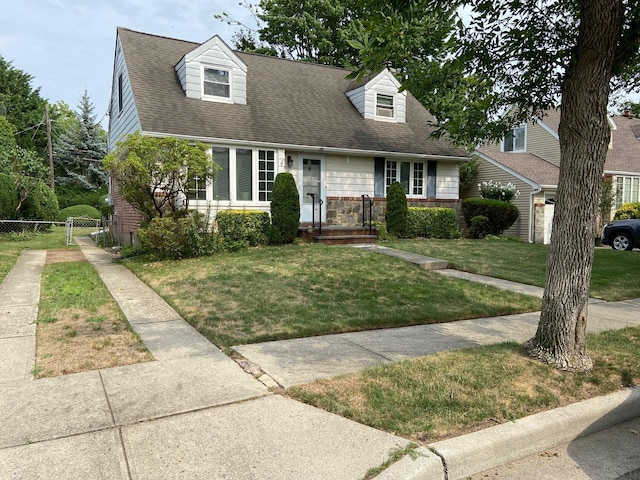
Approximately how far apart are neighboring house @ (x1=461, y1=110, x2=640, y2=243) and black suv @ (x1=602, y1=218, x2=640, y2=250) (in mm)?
2724

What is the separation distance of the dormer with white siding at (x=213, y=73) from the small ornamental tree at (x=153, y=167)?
4.21 metres

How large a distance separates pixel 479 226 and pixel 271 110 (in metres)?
8.77

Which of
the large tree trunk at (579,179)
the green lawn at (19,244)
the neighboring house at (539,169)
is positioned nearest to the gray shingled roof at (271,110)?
the neighboring house at (539,169)

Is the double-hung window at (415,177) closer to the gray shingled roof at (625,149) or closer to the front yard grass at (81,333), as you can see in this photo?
the gray shingled roof at (625,149)

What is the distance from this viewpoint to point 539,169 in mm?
21125

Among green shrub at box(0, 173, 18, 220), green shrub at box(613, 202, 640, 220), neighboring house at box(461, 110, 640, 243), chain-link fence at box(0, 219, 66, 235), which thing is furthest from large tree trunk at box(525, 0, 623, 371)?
green shrub at box(613, 202, 640, 220)

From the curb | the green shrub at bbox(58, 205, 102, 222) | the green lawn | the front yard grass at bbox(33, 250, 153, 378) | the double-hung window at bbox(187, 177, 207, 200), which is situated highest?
the double-hung window at bbox(187, 177, 207, 200)

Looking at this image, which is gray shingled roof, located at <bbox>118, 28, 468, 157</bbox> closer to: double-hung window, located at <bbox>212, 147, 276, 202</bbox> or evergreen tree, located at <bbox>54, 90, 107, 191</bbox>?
double-hung window, located at <bbox>212, 147, 276, 202</bbox>

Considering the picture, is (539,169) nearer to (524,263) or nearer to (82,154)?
(524,263)

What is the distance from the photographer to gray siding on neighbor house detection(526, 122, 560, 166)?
22953mm

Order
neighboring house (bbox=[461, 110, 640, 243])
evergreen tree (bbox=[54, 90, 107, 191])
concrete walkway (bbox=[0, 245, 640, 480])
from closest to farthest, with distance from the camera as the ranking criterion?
concrete walkway (bbox=[0, 245, 640, 480]) < neighboring house (bbox=[461, 110, 640, 243]) < evergreen tree (bbox=[54, 90, 107, 191])

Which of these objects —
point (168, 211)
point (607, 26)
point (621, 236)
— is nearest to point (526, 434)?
point (607, 26)

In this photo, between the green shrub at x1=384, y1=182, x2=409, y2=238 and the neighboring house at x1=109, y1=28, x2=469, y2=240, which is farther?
the green shrub at x1=384, y1=182, x2=409, y2=238

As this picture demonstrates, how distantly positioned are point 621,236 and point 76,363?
56.3 ft
